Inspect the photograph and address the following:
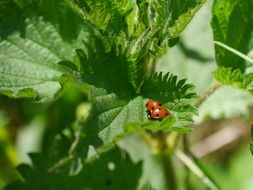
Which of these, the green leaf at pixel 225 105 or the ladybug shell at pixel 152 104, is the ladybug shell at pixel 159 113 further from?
the green leaf at pixel 225 105

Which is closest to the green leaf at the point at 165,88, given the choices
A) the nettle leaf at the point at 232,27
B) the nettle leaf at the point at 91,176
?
the nettle leaf at the point at 232,27

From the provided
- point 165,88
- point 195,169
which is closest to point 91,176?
point 195,169

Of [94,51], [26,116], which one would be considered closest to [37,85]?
[94,51]

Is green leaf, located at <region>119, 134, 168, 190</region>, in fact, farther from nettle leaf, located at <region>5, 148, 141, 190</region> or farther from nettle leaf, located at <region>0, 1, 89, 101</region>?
nettle leaf, located at <region>0, 1, 89, 101</region>

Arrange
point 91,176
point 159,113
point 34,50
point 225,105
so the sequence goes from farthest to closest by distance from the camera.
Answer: point 225,105 → point 91,176 → point 34,50 → point 159,113

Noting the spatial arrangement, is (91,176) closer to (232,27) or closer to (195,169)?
(195,169)

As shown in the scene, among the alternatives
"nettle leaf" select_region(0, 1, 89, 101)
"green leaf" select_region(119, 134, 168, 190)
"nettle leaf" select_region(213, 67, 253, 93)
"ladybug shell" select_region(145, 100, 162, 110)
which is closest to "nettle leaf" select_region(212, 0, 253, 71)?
"nettle leaf" select_region(213, 67, 253, 93)

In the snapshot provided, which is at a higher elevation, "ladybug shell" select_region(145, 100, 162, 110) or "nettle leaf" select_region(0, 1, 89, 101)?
"nettle leaf" select_region(0, 1, 89, 101)
